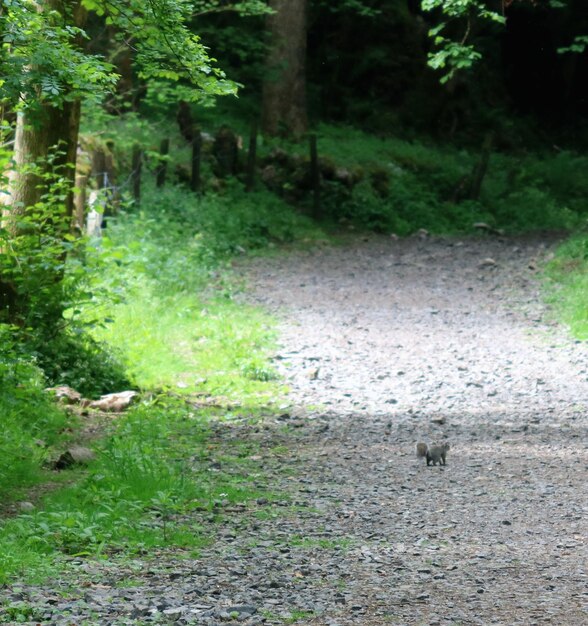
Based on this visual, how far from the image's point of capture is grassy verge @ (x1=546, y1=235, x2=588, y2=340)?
44.0 ft

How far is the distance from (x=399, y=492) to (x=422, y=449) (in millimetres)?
957

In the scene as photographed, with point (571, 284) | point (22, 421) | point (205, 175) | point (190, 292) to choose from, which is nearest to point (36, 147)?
point (22, 421)

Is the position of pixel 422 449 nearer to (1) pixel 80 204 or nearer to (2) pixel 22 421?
(2) pixel 22 421

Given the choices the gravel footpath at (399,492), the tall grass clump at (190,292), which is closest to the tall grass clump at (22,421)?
the tall grass clump at (190,292)

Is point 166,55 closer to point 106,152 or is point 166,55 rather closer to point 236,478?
point 236,478

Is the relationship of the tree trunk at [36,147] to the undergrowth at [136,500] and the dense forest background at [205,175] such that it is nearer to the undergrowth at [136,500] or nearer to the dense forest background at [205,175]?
the dense forest background at [205,175]

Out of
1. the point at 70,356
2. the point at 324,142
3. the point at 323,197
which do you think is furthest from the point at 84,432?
the point at 324,142

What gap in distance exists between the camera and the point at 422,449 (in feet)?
26.6

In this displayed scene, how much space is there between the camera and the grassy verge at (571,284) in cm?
1341

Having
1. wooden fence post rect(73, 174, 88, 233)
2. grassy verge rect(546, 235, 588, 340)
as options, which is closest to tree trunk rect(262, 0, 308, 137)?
grassy verge rect(546, 235, 588, 340)

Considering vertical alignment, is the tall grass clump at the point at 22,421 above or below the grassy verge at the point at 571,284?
below

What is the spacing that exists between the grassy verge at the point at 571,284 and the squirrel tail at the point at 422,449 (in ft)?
17.4

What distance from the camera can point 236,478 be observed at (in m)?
7.38

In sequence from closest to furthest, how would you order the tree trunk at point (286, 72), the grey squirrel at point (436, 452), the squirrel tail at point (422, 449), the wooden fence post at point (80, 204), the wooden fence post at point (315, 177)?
the grey squirrel at point (436, 452), the squirrel tail at point (422, 449), the wooden fence post at point (80, 204), the wooden fence post at point (315, 177), the tree trunk at point (286, 72)
